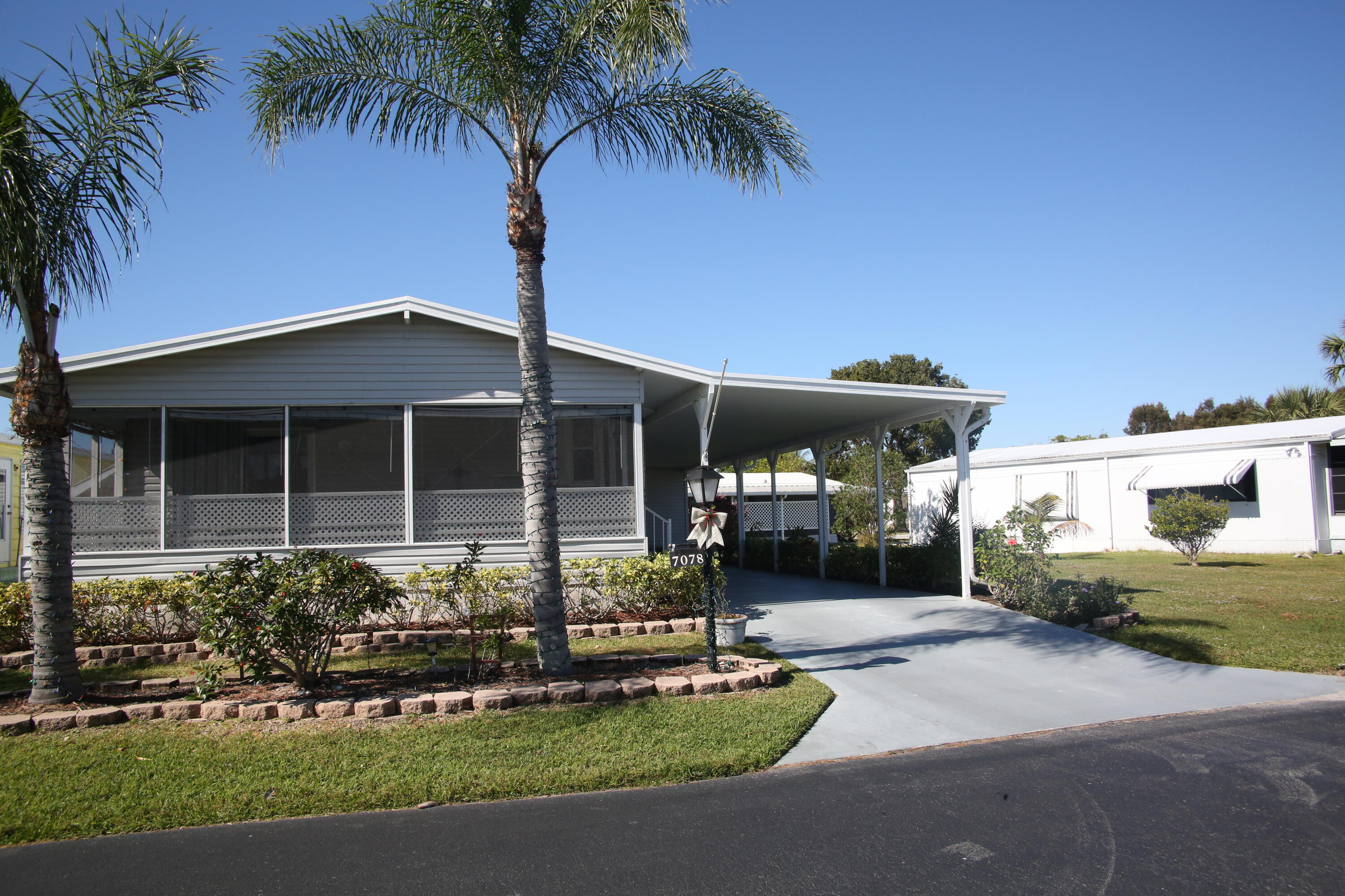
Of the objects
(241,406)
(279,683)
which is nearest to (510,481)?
(241,406)

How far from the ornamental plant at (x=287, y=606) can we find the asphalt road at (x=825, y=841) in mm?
2097

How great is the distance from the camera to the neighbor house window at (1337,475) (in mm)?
18469

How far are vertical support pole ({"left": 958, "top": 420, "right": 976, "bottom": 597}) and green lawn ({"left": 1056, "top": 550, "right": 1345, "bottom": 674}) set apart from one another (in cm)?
130

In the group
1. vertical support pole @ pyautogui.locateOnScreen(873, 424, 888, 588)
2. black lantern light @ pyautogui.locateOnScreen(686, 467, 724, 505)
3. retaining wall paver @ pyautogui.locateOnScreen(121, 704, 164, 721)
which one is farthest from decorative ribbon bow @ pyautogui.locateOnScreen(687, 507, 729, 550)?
vertical support pole @ pyautogui.locateOnScreen(873, 424, 888, 588)

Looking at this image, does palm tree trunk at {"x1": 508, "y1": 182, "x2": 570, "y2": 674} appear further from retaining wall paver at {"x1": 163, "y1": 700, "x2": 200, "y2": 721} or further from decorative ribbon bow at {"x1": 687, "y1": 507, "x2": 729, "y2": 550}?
retaining wall paver at {"x1": 163, "y1": 700, "x2": 200, "y2": 721}

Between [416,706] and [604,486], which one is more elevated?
[604,486]

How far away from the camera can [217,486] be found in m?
11.4

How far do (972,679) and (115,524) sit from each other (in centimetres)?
1096

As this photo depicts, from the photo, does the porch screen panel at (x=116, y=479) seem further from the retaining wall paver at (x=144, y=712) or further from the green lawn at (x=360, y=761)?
the green lawn at (x=360, y=761)

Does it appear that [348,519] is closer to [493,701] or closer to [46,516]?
[46,516]

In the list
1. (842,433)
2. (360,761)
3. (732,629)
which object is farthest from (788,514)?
(360,761)

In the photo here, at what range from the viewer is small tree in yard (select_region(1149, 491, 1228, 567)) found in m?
16.8

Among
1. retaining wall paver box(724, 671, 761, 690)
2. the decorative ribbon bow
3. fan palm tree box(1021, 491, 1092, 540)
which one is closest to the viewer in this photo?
retaining wall paver box(724, 671, 761, 690)

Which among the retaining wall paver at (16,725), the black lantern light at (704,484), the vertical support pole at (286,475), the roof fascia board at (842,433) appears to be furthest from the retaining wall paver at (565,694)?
the roof fascia board at (842,433)
